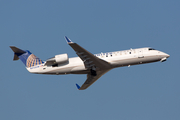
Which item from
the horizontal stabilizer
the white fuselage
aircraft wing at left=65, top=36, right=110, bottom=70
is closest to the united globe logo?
the white fuselage

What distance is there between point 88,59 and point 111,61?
3.26 m

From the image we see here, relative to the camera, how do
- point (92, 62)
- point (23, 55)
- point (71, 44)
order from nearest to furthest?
point (71, 44)
point (92, 62)
point (23, 55)

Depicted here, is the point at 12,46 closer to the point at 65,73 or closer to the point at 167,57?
the point at 65,73

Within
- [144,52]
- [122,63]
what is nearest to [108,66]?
[122,63]

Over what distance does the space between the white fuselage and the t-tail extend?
0.75 metres

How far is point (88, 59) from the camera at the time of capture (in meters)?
35.0

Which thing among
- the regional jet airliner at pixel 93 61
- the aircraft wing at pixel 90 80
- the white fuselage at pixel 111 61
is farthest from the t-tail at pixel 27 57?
the aircraft wing at pixel 90 80

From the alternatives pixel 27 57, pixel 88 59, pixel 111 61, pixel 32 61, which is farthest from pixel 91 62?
pixel 27 57

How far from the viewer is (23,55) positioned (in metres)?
38.4

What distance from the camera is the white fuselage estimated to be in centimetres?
3597

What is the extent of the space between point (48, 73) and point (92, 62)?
627cm

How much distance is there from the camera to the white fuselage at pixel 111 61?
36.0 m

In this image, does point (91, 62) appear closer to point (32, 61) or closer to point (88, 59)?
point (88, 59)

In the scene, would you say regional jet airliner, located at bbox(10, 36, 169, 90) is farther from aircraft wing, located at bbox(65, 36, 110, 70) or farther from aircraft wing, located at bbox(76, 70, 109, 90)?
aircraft wing, located at bbox(76, 70, 109, 90)
